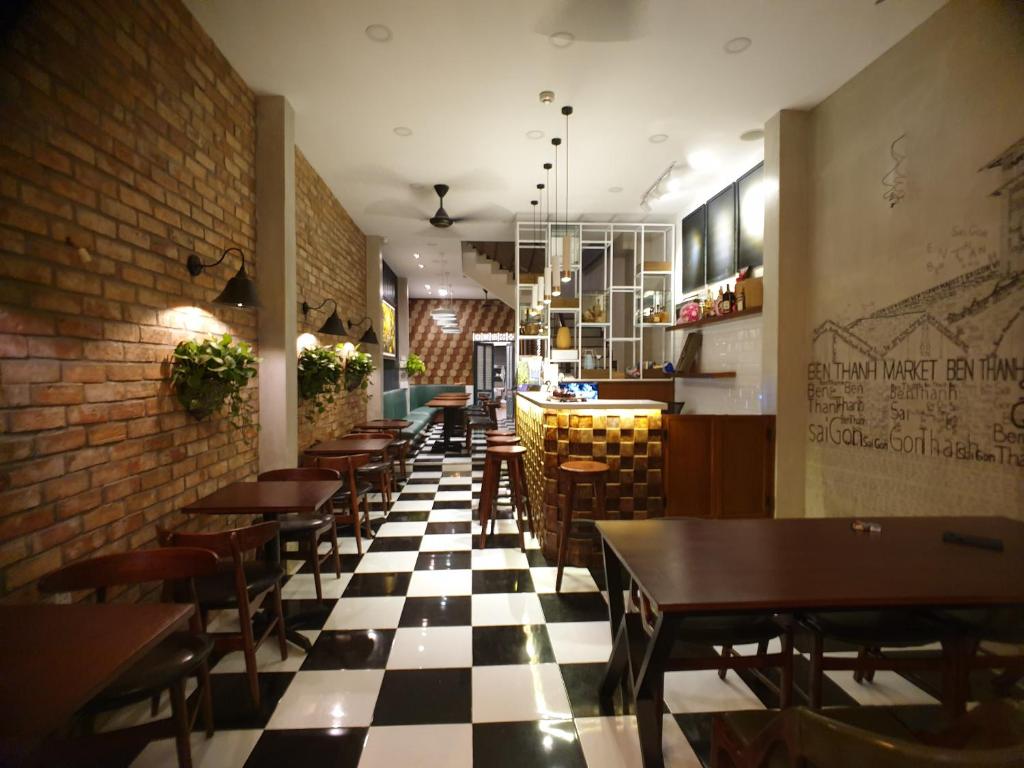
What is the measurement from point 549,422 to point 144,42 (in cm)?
→ 321

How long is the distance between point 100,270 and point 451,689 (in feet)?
8.09

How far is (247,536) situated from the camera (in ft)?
6.52

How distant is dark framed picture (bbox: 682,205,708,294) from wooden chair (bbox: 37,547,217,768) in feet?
19.2

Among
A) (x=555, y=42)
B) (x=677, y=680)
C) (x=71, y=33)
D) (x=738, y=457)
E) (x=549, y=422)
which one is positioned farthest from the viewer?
(x=738, y=457)

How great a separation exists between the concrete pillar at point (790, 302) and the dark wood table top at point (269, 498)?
139 inches

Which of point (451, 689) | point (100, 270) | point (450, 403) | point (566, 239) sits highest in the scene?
point (566, 239)

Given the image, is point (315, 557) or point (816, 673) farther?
point (315, 557)

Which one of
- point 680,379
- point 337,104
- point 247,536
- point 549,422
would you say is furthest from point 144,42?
point 680,379

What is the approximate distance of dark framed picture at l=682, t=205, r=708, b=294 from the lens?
236 inches

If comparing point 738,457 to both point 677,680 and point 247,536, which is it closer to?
point 677,680

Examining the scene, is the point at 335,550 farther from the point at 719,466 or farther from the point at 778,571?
the point at 719,466

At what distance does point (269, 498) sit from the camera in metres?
2.64

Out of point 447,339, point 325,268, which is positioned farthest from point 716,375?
point 447,339

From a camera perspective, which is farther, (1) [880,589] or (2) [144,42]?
(2) [144,42]
